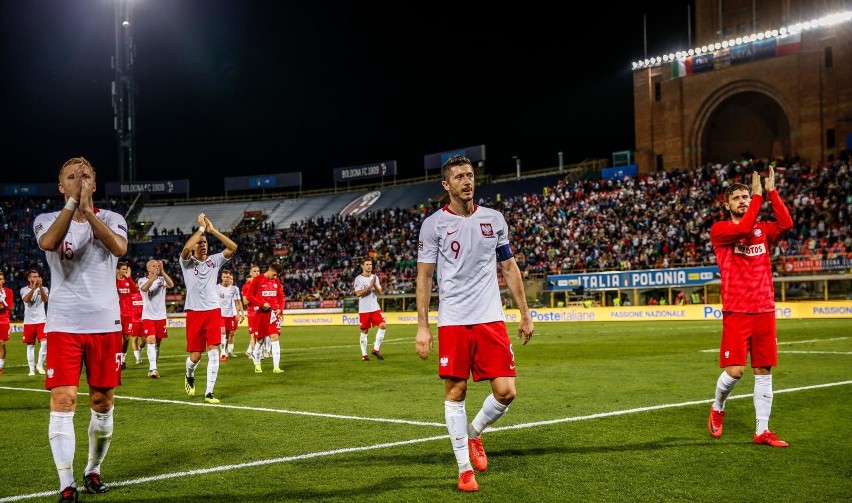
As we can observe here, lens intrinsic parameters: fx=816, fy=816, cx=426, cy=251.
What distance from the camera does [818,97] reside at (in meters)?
52.3

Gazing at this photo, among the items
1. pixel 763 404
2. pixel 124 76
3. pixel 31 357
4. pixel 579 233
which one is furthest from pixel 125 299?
pixel 124 76

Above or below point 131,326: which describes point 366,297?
above

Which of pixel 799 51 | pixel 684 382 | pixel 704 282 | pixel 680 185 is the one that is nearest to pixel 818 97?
pixel 799 51

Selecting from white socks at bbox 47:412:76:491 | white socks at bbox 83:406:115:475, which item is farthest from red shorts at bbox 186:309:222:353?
white socks at bbox 47:412:76:491

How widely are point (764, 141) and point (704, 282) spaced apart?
22255 millimetres

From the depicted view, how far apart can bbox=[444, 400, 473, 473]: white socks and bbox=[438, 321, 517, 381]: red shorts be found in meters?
0.26

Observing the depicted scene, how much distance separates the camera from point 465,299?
21.2 ft

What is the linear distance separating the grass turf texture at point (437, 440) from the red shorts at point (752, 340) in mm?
799

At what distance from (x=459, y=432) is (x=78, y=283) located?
10.2 ft

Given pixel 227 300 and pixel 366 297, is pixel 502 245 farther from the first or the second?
pixel 227 300

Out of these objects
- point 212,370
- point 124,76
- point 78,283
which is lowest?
point 212,370

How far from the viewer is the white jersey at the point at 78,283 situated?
605 centimetres

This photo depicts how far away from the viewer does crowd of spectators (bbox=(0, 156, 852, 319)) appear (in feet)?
130

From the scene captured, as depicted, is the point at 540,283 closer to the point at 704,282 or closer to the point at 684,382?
the point at 704,282
